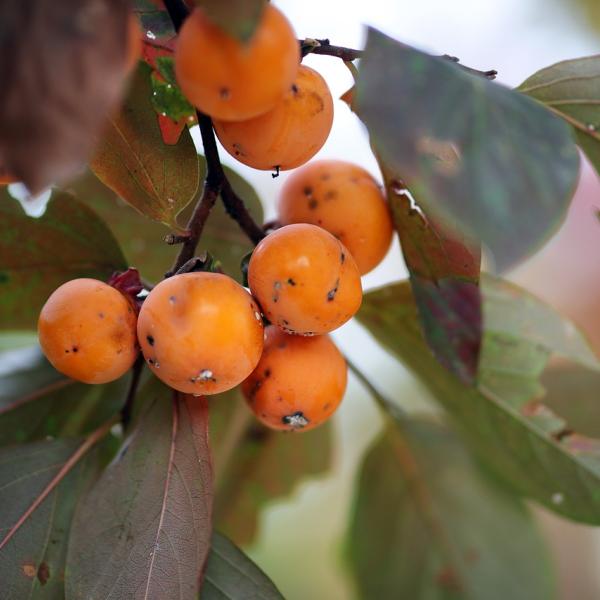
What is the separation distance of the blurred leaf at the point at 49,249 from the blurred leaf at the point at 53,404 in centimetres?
10

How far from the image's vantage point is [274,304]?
2.00 feet

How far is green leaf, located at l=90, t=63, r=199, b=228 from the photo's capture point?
62 centimetres

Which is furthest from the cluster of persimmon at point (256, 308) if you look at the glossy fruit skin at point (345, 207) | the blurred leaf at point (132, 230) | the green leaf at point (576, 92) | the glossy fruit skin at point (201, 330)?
the blurred leaf at point (132, 230)

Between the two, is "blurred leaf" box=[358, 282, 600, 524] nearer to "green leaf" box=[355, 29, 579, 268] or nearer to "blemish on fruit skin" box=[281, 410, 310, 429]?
"blemish on fruit skin" box=[281, 410, 310, 429]

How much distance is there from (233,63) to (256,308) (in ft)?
0.67

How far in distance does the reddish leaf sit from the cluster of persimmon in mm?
96

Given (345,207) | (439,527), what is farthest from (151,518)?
(439,527)

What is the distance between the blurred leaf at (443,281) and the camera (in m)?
0.66

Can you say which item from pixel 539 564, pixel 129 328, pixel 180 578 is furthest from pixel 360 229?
pixel 539 564

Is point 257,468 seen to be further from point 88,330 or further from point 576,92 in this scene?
point 576,92

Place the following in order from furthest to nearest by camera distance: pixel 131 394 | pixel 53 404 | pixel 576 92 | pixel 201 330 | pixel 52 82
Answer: pixel 53 404 < pixel 131 394 < pixel 576 92 < pixel 201 330 < pixel 52 82

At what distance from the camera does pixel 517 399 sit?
90cm

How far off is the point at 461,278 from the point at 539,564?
780 mm

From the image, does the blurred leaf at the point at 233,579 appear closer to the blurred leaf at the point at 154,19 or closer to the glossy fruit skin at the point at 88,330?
the glossy fruit skin at the point at 88,330
